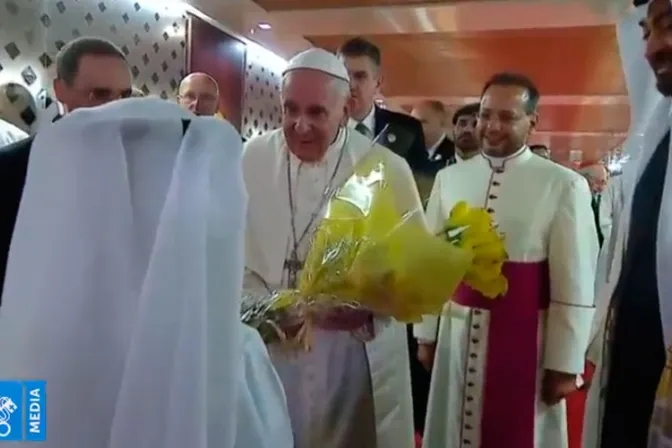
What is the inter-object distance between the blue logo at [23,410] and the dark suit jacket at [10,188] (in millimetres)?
221

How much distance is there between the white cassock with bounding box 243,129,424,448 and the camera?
2.10m

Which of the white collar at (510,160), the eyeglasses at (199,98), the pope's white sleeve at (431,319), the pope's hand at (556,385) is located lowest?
Answer: the pope's hand at (556,385)

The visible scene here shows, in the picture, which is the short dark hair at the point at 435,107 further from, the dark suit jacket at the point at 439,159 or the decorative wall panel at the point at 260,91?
the decorative wall panel at the point at 260,91

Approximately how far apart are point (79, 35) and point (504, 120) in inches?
139

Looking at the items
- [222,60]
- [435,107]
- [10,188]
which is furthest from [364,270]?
[222,60]

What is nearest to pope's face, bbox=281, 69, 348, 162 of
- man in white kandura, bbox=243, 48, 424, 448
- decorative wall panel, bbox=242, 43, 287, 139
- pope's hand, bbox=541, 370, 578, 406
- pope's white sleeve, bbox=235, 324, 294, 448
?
man in white kandura, bbox=243, 48, 424, 448

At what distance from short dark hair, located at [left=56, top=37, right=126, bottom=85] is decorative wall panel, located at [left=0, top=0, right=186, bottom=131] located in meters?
0.64

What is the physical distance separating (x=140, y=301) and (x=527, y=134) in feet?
7.33

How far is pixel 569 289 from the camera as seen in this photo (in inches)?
103

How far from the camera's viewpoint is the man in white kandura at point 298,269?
2.10 metres

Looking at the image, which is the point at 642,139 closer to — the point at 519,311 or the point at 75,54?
the point at 519,311

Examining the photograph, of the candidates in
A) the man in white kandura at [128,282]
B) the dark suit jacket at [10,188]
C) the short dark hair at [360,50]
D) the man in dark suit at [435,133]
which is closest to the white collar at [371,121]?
the short dark hair at [360,50]

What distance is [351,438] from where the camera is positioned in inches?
85.4

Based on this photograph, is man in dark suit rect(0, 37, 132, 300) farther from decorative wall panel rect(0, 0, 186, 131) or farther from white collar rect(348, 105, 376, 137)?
white collar rect(348, 105, 376, 137)
